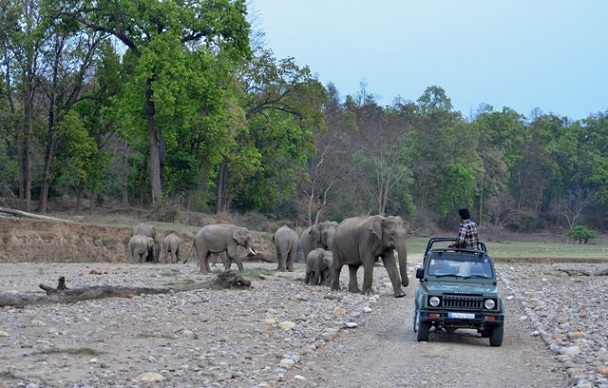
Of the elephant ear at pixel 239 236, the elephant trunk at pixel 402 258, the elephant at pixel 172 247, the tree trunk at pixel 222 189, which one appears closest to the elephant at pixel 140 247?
the elephant at pixel 172 247

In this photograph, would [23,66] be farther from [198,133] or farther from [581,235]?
[581,235]

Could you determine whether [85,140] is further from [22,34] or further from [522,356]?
[522,356]

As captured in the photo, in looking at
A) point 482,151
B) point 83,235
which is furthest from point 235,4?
point 482,151

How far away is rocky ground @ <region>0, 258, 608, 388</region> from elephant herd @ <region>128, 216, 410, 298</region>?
1620 mm

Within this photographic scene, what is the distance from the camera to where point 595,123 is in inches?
4397

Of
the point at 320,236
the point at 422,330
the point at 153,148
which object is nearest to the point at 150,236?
the point at 320,236

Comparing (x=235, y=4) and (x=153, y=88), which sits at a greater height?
(x=235, y=4)

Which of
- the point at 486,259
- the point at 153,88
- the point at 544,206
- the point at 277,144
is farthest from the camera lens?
the point at 544,206

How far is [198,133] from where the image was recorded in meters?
59.6

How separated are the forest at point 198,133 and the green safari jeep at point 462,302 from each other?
35.2 m

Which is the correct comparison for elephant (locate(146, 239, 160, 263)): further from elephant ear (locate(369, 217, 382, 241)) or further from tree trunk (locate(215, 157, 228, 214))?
tree trunk (locate(215, 157, 228, 214))

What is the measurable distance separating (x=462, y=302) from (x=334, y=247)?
12.4 m

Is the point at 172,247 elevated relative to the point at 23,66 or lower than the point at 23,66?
lower

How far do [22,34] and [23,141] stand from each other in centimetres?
623
